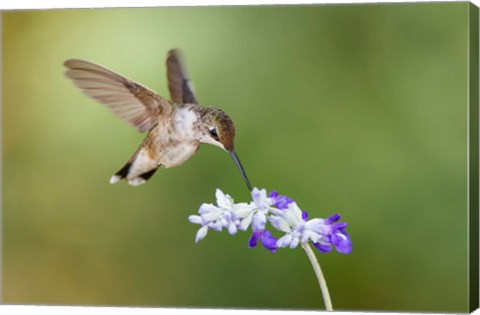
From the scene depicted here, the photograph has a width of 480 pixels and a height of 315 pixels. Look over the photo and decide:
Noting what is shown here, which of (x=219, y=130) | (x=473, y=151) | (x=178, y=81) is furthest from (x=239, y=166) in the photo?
(x=473, y=151)

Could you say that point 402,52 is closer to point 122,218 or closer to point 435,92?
point 435,92

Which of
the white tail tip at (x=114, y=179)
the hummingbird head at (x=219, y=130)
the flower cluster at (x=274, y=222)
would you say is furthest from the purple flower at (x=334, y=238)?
the white tail tip at (x=114, y=179)

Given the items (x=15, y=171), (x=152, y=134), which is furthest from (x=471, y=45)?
(x=15, y=171)

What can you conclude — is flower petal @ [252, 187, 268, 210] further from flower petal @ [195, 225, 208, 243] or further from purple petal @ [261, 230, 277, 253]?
flower petal @ [195, 225, 208, 243]

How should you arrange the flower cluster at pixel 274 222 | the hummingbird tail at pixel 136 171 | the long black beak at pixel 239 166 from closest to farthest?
the flower cluster at pixel 274 222 → the long black beak at pixel 239 166 → the hummingbird tail at pixel 136 171

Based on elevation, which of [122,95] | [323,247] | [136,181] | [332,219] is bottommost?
[323,247]

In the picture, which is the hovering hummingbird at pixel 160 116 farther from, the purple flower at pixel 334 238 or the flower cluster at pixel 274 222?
the purple flower at pixel 334 238

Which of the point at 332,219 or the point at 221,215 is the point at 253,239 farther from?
the point at 332,219
